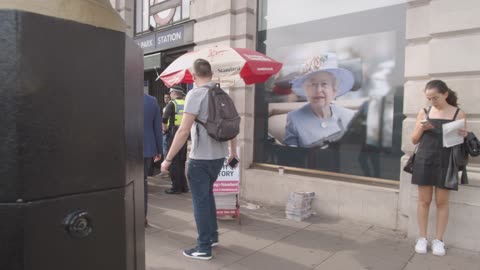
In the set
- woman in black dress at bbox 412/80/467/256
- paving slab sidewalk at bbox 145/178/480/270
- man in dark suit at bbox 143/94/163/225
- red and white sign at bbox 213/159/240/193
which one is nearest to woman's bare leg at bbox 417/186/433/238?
woman in black dress at bbox 412/80/467/256

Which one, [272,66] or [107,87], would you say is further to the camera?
[272,66]

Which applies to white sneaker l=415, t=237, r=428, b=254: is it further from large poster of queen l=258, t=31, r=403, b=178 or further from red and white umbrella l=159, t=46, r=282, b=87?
red and white umbrella l=159, t=46, r=282, b=87

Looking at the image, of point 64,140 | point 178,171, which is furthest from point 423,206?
point 178,171

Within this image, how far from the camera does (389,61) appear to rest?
16.4 feet

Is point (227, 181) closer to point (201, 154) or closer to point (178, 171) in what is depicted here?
point (201, 154)

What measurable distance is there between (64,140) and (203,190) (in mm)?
2376

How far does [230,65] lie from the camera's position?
4770 mm

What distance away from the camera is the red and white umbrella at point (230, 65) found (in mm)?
4734

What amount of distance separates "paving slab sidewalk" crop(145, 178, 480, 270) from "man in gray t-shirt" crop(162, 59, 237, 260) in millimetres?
339

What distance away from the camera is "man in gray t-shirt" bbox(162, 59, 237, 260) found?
3590 mm

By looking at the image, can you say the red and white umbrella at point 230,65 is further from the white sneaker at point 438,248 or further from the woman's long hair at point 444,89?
the white sneaker at point 438,248

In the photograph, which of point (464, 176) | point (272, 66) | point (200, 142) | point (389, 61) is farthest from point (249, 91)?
point (464, 176)

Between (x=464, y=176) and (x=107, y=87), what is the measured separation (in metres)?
3.65

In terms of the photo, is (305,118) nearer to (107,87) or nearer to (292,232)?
(292,232)
